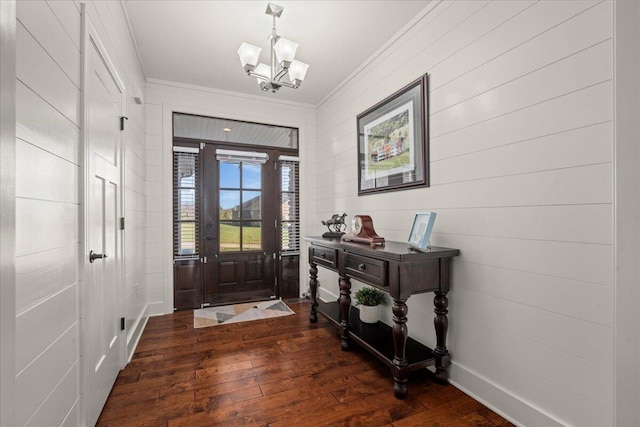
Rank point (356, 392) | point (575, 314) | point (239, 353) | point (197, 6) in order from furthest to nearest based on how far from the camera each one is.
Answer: point (239, 353), point (197, 6), point (356, 392), point (575, 314)

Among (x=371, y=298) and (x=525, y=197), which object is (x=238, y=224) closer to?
(x=371, y=298)

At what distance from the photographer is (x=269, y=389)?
6.27ft

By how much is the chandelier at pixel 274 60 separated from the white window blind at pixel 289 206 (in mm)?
1577

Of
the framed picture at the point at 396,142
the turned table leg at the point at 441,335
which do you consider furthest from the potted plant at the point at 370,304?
the framed picture at the point at 396,142

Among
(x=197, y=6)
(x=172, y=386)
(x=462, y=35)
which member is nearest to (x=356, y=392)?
(x=172, y=386)

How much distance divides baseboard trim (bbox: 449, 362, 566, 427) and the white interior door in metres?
2.09

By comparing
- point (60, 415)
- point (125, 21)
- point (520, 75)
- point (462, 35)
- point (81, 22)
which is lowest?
point (60, 415)

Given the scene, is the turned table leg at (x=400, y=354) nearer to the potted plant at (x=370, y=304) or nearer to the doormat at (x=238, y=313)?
the potted plant at (x=370, y=304)

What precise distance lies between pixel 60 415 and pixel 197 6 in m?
2.55

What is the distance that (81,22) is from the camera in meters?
1.40

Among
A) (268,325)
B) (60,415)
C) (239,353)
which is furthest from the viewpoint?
(268,325)

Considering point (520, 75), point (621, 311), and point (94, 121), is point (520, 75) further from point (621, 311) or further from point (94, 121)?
point (94, 121)

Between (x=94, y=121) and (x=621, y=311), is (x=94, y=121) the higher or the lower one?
the higher one

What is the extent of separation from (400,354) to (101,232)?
6.37ft
